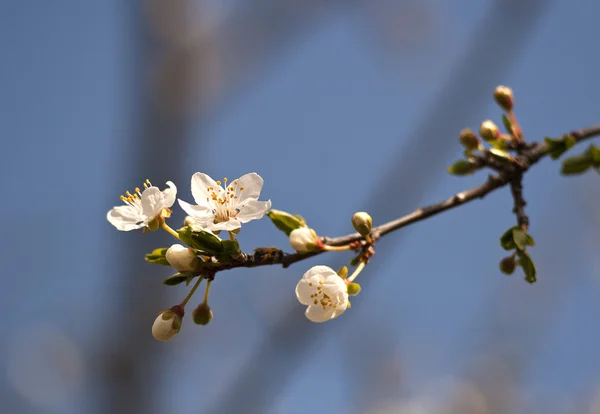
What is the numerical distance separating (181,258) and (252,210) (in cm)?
22

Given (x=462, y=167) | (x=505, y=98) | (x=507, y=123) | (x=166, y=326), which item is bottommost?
(x=166, y=326)

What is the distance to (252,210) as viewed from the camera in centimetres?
133

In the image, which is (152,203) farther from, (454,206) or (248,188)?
(454,206)

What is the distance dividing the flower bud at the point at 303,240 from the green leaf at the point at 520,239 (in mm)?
483

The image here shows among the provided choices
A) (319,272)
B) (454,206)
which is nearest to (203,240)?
(319,272)

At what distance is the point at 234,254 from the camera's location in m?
1.20

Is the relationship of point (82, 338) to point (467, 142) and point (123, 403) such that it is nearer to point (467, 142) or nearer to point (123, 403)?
point (123, 403)

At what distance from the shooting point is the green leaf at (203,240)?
1.18m

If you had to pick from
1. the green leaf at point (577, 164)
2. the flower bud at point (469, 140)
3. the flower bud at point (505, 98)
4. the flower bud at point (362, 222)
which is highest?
the flower bud at point (505, 98)

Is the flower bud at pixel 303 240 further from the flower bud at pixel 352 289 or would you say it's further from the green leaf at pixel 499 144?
the green leaf at pixel 499 144

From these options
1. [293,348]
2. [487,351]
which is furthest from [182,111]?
[487,351]

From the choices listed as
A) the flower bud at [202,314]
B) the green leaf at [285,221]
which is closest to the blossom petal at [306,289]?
the green leaf at [285,221]

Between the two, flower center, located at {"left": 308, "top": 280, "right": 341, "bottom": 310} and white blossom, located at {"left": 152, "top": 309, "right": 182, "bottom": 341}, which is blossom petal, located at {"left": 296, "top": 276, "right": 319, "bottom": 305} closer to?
flower center, located at {"left": 308, "top": 280, "right": 341, "bottom": 310}

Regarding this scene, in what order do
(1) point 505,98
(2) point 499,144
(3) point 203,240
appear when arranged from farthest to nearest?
(1) point 505,98
(2) point 499,144
(3) point 203,240
